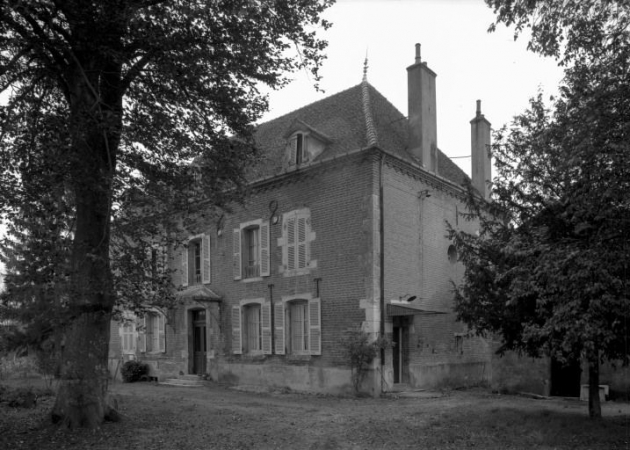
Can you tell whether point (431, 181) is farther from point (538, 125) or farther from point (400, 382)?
point (538, 125)

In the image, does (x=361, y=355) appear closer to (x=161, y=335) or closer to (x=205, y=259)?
(x=205, y=259)

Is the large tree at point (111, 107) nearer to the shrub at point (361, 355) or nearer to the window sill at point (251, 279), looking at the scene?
the shrub at point (361, 355)

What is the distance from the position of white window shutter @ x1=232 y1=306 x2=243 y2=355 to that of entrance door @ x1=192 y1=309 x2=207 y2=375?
7.54ft

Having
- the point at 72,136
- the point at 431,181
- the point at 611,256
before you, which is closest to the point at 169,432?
the point at 72,136

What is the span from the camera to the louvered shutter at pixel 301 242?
17.4 meters

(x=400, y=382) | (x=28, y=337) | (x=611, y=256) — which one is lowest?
(x=400, y=382)

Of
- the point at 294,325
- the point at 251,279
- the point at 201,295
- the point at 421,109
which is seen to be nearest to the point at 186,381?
the point at 201,295

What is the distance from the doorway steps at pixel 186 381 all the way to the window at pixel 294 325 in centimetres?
358

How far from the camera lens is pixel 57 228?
984cm

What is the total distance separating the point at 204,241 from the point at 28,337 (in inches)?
476

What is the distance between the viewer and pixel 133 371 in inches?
899

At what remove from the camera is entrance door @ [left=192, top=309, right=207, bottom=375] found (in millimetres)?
21312

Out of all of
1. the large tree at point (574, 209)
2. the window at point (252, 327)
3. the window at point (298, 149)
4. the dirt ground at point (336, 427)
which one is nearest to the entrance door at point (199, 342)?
the window at point (252, 327)

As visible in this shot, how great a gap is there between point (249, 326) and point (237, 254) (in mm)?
2519
